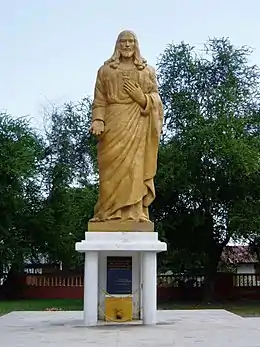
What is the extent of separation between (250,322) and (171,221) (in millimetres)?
15648

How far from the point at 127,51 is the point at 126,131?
1.51 m

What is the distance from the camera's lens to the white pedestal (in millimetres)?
11391

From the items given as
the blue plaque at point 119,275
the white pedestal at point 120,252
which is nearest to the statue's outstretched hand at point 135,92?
the white pedestal at point 120,252

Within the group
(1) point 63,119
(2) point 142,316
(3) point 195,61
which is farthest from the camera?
(1) point 63,119

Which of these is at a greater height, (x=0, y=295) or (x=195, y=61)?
(x=195, y=61)

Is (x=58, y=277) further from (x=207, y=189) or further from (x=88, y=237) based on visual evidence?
(x=88, y=237)

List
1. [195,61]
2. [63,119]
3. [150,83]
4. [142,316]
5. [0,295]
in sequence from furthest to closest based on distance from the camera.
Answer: [63,119] → [0,295] → [195,61] → [150,83] → [142,316]

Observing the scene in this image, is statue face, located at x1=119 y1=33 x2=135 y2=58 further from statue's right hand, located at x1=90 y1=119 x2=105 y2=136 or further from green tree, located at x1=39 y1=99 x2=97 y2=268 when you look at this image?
green tree, located at x1=39 y1=99 x2=97 y2=268

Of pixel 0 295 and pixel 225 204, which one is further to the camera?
pixel 0 295

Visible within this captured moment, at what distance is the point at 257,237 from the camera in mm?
27781

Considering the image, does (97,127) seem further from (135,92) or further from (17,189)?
(17,189)

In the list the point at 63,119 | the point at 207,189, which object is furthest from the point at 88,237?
the point at 63,119

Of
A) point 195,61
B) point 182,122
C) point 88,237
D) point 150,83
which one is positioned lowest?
point 88,237

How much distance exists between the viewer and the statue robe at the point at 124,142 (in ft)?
39.2
